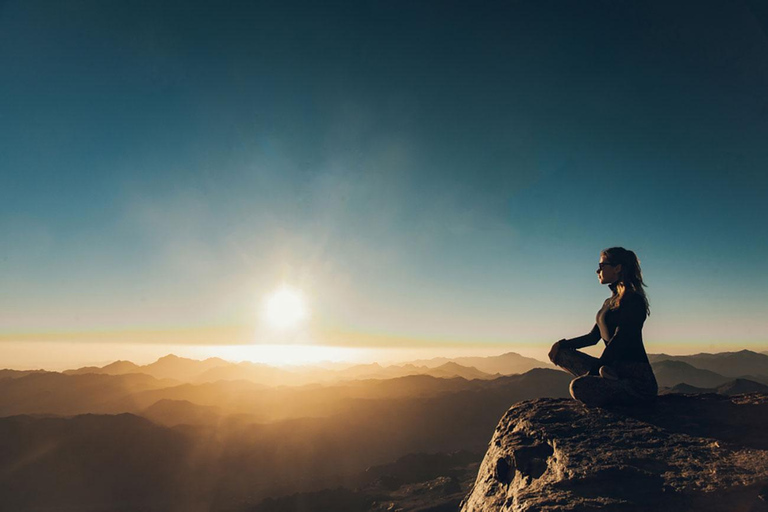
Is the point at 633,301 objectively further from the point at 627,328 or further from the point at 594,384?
the point at 594,384

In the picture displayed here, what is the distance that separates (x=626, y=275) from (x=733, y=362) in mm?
174547

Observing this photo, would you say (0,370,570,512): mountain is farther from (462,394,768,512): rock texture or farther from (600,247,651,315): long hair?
(600,247,651,315): long hair

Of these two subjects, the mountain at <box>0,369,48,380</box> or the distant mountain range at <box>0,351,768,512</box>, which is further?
the mountain at <box>0,369,48,380</box>

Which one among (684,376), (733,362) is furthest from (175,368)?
(733,362)

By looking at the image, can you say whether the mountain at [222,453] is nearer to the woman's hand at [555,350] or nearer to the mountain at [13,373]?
the woman's hand at [555,350]

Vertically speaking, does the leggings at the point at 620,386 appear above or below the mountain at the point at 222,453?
above

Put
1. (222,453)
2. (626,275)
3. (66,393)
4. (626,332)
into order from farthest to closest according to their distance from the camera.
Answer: (66,393)
(222,453)
(626,275)
(626,332)

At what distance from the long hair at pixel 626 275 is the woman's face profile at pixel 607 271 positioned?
0.04 m

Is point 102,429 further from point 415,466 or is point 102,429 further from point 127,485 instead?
point 415,466

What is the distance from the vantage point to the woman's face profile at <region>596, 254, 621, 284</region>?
5.04m

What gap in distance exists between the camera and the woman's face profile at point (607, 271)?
16.5ft

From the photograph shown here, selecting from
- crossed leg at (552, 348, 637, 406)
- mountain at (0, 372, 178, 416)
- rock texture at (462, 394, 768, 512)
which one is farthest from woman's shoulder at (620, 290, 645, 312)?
mountain at (0, 372, 178, 416)

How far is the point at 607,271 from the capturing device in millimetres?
5113

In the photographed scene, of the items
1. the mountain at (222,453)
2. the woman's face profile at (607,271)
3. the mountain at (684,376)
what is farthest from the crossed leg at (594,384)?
the mountain at (684,376)
